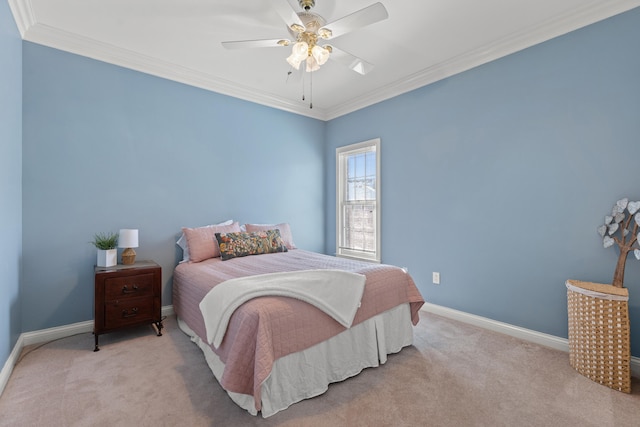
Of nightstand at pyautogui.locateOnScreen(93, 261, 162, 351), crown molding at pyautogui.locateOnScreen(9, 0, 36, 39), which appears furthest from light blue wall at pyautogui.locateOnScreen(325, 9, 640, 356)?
crown molding at pyautogui.locateOnScreen(9, 0, 36, 39)

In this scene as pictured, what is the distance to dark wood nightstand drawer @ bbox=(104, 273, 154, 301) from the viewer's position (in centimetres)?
249

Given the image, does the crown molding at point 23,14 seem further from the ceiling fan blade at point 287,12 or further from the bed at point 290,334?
the bed at point 290,334

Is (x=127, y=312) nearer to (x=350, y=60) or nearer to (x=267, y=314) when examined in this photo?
(x=267, y=314)

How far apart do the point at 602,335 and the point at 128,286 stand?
3.61 meters

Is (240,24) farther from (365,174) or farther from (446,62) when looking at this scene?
(365,174)

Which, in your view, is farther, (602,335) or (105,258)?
(105,258)

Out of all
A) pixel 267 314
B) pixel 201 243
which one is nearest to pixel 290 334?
pixel 267 314

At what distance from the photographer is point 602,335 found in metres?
1.97

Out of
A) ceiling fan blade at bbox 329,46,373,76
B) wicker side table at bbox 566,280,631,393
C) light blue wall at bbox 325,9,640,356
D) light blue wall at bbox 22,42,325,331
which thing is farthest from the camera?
light blue wall at bbox 22,42,325,331

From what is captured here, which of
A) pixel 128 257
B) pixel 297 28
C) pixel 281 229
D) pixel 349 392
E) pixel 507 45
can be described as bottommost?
pixel 349 392

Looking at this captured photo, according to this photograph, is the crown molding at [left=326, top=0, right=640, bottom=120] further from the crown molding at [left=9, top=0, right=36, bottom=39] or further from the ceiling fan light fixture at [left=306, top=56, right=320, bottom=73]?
the crown molding at [left=9, top=0, right=36, bottom=39]

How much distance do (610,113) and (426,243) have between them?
6.22ft

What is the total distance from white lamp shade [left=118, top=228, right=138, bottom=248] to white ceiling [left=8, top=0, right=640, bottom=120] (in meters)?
1.70

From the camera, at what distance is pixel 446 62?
312 centimetres
